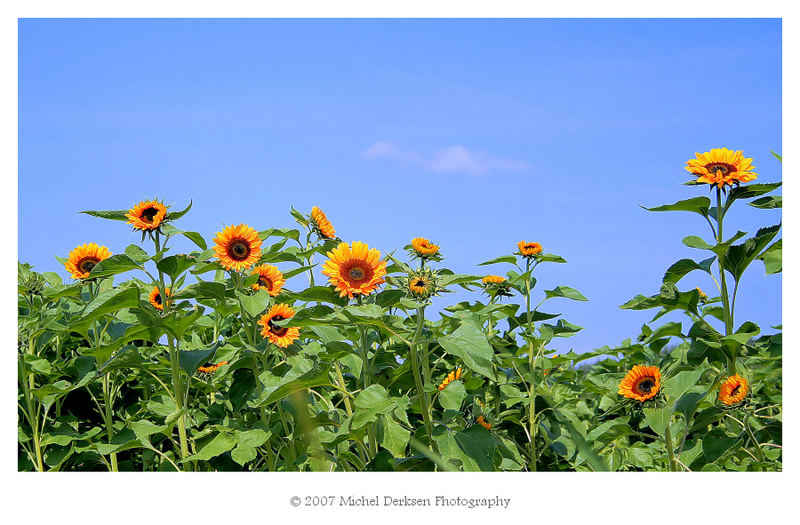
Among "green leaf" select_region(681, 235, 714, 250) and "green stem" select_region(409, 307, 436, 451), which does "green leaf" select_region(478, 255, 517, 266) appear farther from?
"green stem" select_region(409, 307, 436, 451)

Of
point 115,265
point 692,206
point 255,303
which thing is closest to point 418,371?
point 255,303

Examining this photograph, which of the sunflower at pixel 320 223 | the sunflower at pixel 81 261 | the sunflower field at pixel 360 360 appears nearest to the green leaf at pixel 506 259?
the sunflower field at pixel 360 360

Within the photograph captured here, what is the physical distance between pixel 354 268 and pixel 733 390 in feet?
4.38

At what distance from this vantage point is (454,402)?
2.12m

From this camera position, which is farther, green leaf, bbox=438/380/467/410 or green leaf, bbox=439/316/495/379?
green leaf, bbox=438/380/467/410

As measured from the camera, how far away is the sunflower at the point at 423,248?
2631 mm

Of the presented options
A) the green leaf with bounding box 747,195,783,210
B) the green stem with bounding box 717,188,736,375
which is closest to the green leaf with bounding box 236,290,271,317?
the green stem with bounding box 717,188,736,375

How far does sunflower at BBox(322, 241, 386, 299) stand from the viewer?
1889 millimetres

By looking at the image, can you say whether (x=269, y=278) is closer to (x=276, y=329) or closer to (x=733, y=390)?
(x=276, y=329)

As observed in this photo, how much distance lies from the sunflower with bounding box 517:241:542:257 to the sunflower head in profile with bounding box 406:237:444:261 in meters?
0.49
